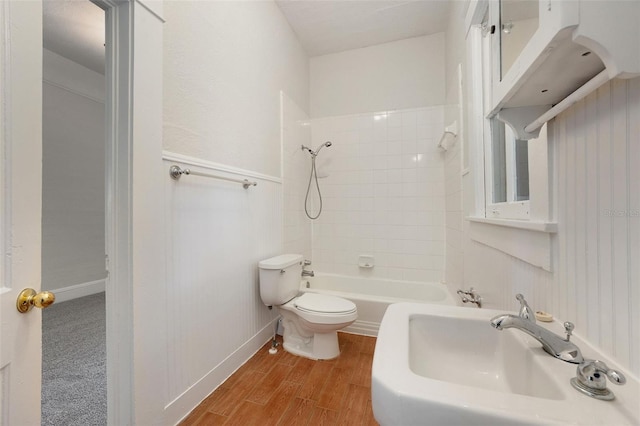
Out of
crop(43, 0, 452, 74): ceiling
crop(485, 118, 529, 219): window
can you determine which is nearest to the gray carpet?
crop(485, 118, 529, 219): window

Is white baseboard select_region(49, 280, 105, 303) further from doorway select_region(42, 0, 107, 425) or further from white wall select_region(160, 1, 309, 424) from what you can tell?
white wall select_region(160, 1, 309, 424)

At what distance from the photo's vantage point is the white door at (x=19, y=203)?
599 millimetres

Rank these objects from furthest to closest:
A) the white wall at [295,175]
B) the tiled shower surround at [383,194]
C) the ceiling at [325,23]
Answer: the tiled shower surround at [383,194], the white wall at [295,175], the ceiling at [325,23]

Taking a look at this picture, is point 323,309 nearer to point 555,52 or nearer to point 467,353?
point 467,353

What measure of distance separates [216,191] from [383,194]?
1752 millimetres

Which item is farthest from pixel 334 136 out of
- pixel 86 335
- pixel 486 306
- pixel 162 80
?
pixel 86 335

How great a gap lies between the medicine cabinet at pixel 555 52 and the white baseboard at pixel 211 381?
179cm

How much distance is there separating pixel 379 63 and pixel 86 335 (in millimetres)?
3626

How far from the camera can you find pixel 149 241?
1.10 metres

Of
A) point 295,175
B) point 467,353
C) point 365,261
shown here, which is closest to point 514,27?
point 467,353

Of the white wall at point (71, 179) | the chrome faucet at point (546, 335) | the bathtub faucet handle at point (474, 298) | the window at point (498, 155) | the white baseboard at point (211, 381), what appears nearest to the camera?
the chrome faucet at point (546, 335)

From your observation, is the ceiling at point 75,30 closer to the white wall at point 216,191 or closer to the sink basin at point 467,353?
the white wall at point 216,191

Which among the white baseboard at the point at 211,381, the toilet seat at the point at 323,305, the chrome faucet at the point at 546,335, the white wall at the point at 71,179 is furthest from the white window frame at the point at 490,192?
the white wall at the point at 71,179

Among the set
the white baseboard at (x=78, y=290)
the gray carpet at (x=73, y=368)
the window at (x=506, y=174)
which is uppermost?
the window at (x=506, y=174)
